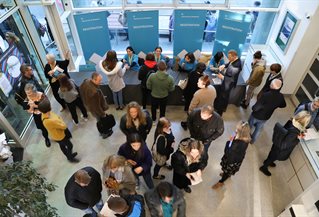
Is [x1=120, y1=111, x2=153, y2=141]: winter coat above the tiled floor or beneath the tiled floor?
above

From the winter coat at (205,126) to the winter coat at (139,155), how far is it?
2.72 ft

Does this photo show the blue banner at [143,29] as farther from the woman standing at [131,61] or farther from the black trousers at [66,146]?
the black trousers at [66,146]

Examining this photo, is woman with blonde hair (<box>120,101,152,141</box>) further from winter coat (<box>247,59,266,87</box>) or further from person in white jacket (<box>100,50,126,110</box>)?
winter coat (<box>247,59,266,87</box>)

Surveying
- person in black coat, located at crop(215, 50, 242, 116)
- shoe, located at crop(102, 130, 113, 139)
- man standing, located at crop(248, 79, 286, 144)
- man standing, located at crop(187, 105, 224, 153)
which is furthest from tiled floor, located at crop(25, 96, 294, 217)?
man standing, located at crop(187, 105, 224, 153)

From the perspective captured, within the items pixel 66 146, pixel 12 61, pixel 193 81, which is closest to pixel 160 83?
pixel 193 81

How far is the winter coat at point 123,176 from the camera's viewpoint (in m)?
2.73

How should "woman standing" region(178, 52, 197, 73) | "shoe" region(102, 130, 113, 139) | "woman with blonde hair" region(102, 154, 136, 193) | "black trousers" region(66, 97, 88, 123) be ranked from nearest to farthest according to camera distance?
"woman with blonde hair" region(102, 154, 136, 193), "black trousers" region(66, 97, 88, 123), "shoe" region(102, 130, 113, 139), "woman standing" region(178, 52, 197, 73)

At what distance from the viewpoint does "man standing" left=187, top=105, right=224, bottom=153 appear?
10.5ft

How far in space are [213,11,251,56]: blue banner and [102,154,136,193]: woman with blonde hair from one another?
4072 mm

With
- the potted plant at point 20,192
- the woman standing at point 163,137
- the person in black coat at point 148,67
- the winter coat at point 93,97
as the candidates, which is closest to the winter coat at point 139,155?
the woman standing at point 163,137

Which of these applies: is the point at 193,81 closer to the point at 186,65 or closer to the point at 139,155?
the point at 186,65

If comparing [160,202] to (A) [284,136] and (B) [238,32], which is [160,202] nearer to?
(A) [284,136]

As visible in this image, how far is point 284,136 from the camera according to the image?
11.3 ft

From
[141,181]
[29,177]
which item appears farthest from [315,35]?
[29,177]
